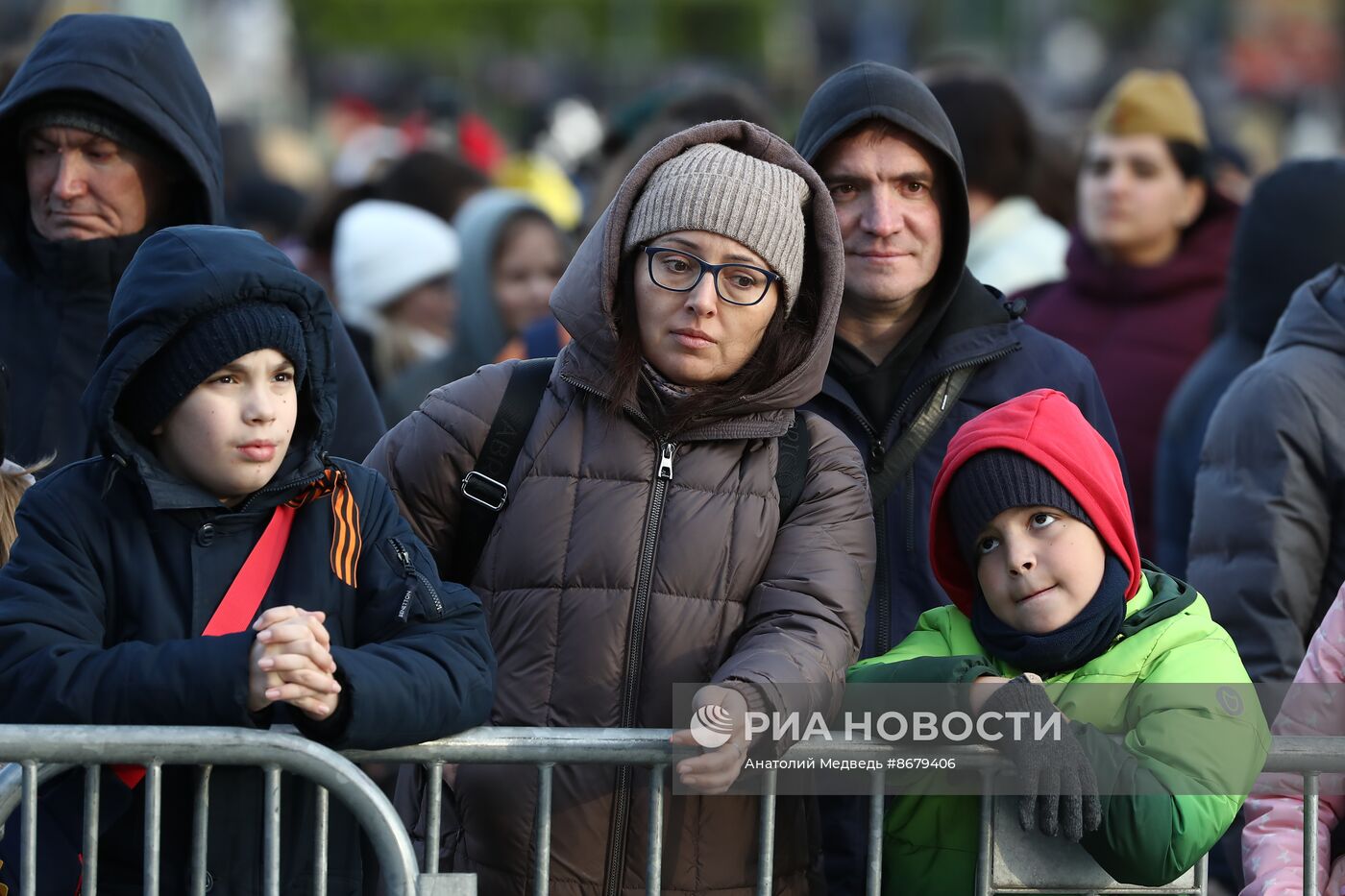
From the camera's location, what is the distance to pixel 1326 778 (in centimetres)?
357

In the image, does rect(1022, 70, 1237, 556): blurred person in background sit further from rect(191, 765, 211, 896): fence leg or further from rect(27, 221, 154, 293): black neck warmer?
rect(191, 765, 211, 896): fence leg

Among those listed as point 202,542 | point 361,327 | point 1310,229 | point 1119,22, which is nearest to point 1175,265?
point 1310,229

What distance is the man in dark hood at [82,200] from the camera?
441cm

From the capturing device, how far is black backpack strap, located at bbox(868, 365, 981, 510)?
4.09 metres

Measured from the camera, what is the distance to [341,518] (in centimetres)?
339

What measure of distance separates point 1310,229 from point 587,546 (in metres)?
2.75

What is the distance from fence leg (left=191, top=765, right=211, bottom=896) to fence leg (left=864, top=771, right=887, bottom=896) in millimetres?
1143

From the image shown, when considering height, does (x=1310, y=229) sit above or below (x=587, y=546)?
above

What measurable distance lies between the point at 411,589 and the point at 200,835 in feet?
1.79

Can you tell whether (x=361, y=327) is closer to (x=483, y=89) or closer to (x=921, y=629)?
(x=921, y=629)

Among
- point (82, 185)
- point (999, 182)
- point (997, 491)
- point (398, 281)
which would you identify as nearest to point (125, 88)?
point (82, 185)

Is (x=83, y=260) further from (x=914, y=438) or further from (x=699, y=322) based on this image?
(x=914, y=438)

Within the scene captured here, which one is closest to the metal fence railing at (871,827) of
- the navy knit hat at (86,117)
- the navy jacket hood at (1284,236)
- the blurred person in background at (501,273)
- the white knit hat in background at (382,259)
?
the navy knit hat at (86,117)

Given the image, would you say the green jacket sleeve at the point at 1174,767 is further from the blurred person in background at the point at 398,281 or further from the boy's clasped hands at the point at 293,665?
the blurred person in background at the point at 398,281
